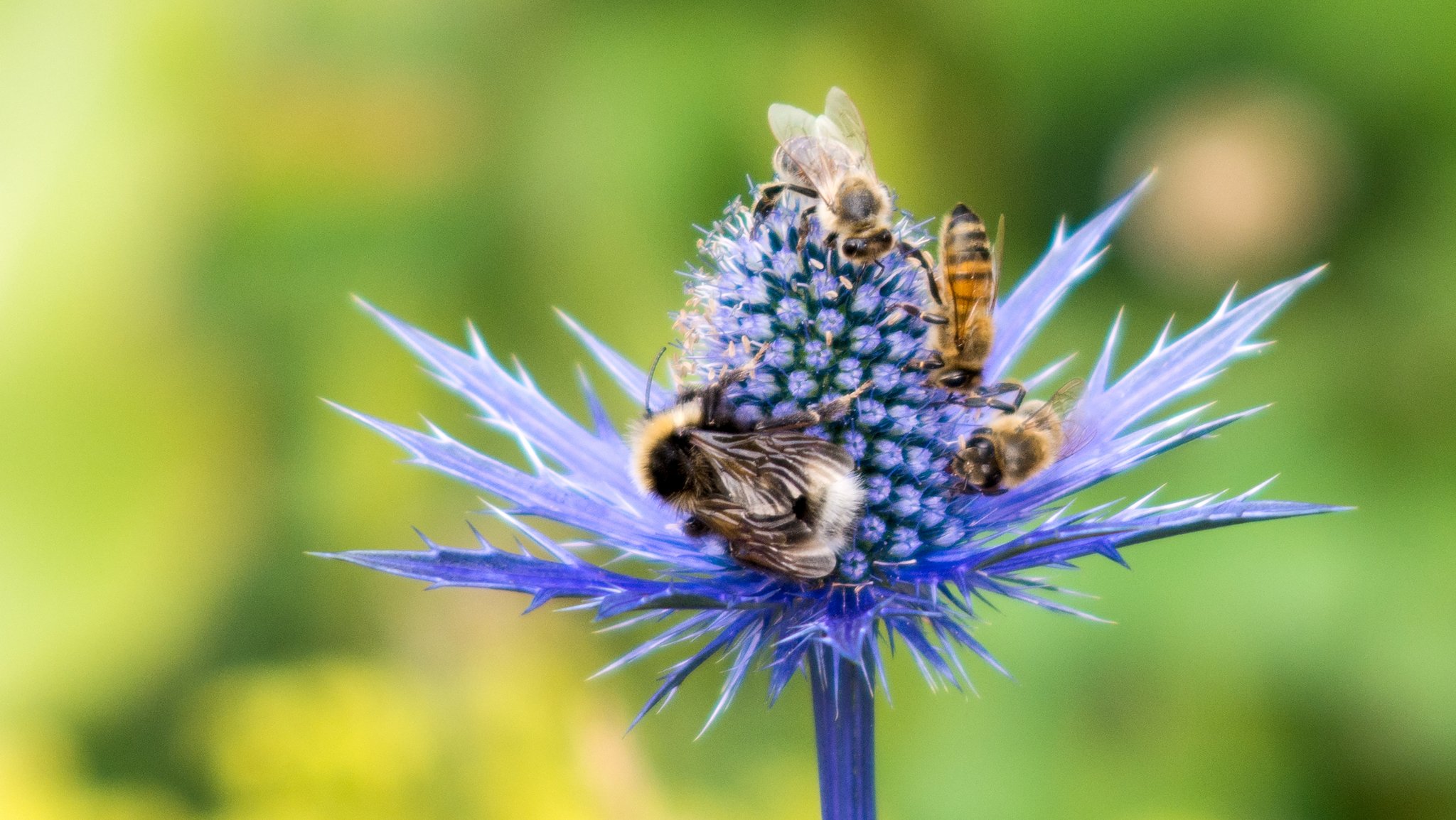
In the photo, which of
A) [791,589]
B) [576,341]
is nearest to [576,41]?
[576,341]

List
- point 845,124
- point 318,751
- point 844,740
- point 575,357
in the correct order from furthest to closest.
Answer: point 575,357, point 318,751, point 845,124, point 844,740

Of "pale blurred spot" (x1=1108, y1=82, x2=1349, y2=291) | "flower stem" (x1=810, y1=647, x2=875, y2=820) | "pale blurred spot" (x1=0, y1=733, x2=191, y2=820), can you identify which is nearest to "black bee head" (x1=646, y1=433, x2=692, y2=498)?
"flower stem" (x1=810, y1=647, x2=875, y2=820)

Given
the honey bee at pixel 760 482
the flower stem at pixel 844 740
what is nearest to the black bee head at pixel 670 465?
the honey bee at pixel 760 482

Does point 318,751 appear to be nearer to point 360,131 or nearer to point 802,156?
point 360,131

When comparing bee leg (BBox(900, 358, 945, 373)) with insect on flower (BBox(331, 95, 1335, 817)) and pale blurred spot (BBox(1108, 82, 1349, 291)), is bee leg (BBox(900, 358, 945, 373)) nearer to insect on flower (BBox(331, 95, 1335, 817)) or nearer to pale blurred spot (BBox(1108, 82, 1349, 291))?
insect on flower (BBox(331, 95, 1335, 817))

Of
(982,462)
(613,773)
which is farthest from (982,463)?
(613,773)

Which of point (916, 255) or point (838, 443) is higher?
point (916, 255)

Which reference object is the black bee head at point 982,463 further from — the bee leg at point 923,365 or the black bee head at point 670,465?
the black bee head at point 670,465

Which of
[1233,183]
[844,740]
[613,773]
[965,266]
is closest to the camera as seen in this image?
[844,740]
